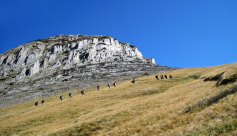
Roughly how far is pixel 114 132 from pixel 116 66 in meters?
135

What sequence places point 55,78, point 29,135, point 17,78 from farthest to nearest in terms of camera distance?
point 17,78 < point 55,78 < point 29,135

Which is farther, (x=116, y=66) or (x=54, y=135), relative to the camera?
(x=116, y=66)

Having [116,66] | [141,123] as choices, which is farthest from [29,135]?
[116,66]

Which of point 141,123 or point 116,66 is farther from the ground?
point 116,66

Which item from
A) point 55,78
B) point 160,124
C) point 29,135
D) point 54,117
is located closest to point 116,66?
point 55,78

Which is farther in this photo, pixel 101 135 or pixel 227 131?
pixel 101 135

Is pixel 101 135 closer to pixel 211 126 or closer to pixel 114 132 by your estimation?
pixel 114 132

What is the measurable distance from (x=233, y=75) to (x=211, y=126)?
15.7m

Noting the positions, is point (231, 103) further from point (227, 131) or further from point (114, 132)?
point (114, 132)

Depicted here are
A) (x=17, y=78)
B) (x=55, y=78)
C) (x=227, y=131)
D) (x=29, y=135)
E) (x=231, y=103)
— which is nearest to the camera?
(x=227, y=131)

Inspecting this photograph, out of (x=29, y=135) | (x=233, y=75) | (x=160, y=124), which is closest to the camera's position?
(x=160, y=124)

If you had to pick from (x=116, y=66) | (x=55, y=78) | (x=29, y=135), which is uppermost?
(x=116, y=66)

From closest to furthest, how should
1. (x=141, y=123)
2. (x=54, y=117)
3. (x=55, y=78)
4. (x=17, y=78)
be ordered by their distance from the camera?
(x=141, y=123), (x=54, y=117), (x=55, y=78), (x=17, y=78)

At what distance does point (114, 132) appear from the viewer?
18.9 m
